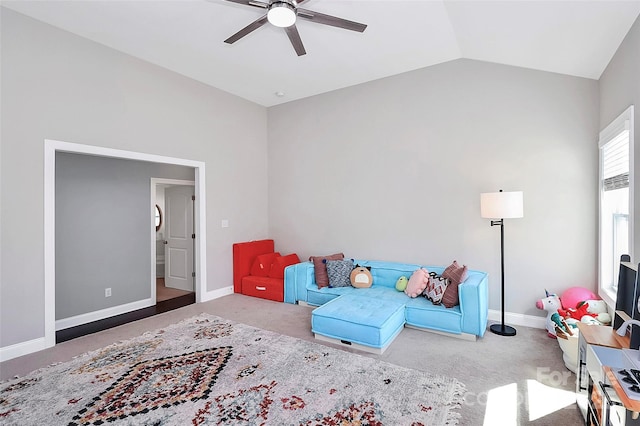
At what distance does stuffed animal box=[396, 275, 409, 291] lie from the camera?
13.1ft

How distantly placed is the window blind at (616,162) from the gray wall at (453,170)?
0.24 meters

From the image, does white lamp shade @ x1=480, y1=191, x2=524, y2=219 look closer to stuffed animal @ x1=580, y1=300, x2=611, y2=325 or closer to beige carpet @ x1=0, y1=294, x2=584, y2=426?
stuffed animal @ x1=580, y1=300, x2=611, y2=325

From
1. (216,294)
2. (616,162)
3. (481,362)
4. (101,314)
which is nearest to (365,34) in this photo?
(616,162)

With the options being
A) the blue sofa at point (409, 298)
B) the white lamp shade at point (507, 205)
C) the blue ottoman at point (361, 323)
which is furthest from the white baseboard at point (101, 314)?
the white lamp shade at point (507, 205)

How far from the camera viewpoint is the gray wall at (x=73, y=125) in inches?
117

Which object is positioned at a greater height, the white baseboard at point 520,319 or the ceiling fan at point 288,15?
the ceiling fan at point 288,15

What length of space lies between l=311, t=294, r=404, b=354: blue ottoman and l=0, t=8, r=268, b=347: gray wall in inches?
93.3

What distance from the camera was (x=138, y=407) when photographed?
7.19 ft

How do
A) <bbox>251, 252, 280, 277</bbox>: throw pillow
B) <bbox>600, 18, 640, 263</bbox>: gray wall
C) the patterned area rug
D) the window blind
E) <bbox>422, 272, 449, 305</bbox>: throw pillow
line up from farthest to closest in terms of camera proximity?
<bbox>251, 252, 280, 277</bbox>: throw pillow
<bbox>422, 272, 449, 305</bbox>: throw pillow
the window blind
<bbox>600, 18, 640, 263</bbox>: gray wall
the patterned area rug

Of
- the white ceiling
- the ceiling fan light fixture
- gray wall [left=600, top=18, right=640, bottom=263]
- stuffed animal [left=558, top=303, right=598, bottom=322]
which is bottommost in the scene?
stuffed animal [left=558, top=303, right=598, bottom=322]

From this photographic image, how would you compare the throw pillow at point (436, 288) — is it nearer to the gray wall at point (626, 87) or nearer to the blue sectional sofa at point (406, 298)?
the blue sectional sofa at point (406, 298)

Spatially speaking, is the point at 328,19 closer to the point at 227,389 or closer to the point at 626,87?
the point at 626,87

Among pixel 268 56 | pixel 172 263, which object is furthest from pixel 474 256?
pixel 172 263

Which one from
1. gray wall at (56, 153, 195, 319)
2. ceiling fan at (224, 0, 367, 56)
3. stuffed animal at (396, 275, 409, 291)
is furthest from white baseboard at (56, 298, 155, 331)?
ceiling fan at (224, 0, 367, 56)
